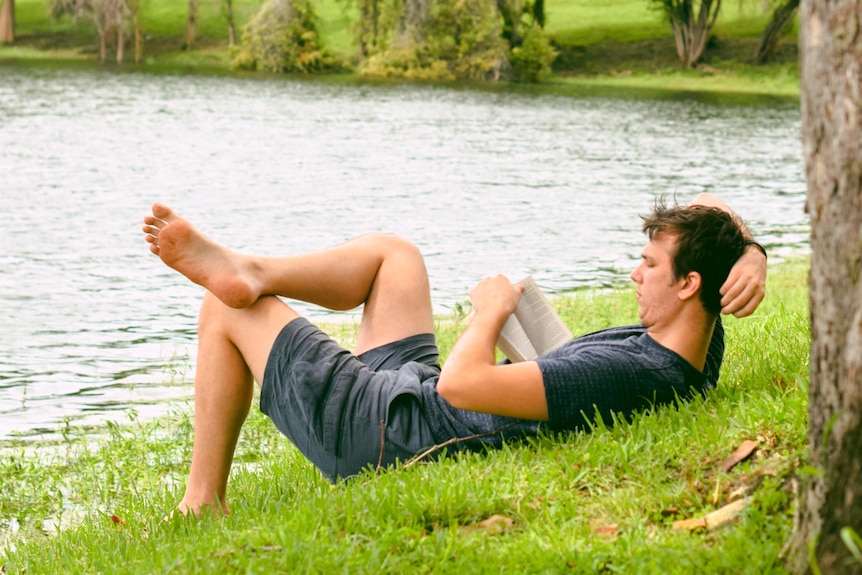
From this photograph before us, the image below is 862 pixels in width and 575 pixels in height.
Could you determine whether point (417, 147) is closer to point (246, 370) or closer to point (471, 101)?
point (471, 101)

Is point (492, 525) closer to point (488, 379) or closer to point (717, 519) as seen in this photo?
point (488, 379)

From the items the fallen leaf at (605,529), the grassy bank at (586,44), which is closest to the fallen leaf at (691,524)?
the fallen leaf at (605,529)

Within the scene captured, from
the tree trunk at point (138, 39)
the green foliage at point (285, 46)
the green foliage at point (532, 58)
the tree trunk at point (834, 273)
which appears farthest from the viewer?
the tree trunk at point (138, 39)

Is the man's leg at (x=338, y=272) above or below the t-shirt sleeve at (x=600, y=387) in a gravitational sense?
above

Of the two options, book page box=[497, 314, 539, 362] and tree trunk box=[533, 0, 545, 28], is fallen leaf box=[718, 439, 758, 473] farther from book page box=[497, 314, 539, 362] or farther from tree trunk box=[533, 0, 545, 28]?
tree trunk box=[533, 0, 545, 28]

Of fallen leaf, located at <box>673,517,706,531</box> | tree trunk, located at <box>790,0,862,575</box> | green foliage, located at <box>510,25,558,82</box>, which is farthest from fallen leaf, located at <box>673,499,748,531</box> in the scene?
green foliage, located at <box>510,25,558,82</box>

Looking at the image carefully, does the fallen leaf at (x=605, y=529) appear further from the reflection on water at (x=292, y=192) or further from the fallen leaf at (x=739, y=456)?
the reflection on water at (x=292, y=192)

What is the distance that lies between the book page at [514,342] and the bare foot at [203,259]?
918 mm

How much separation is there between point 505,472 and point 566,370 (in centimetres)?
40

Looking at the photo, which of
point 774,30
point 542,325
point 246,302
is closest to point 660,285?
point 542,325

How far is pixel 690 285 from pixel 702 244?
0.50 feet

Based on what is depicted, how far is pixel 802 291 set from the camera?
10328 millimetres

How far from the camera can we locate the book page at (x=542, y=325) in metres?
4.04

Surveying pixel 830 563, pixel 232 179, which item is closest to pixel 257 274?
pixel 830 563
